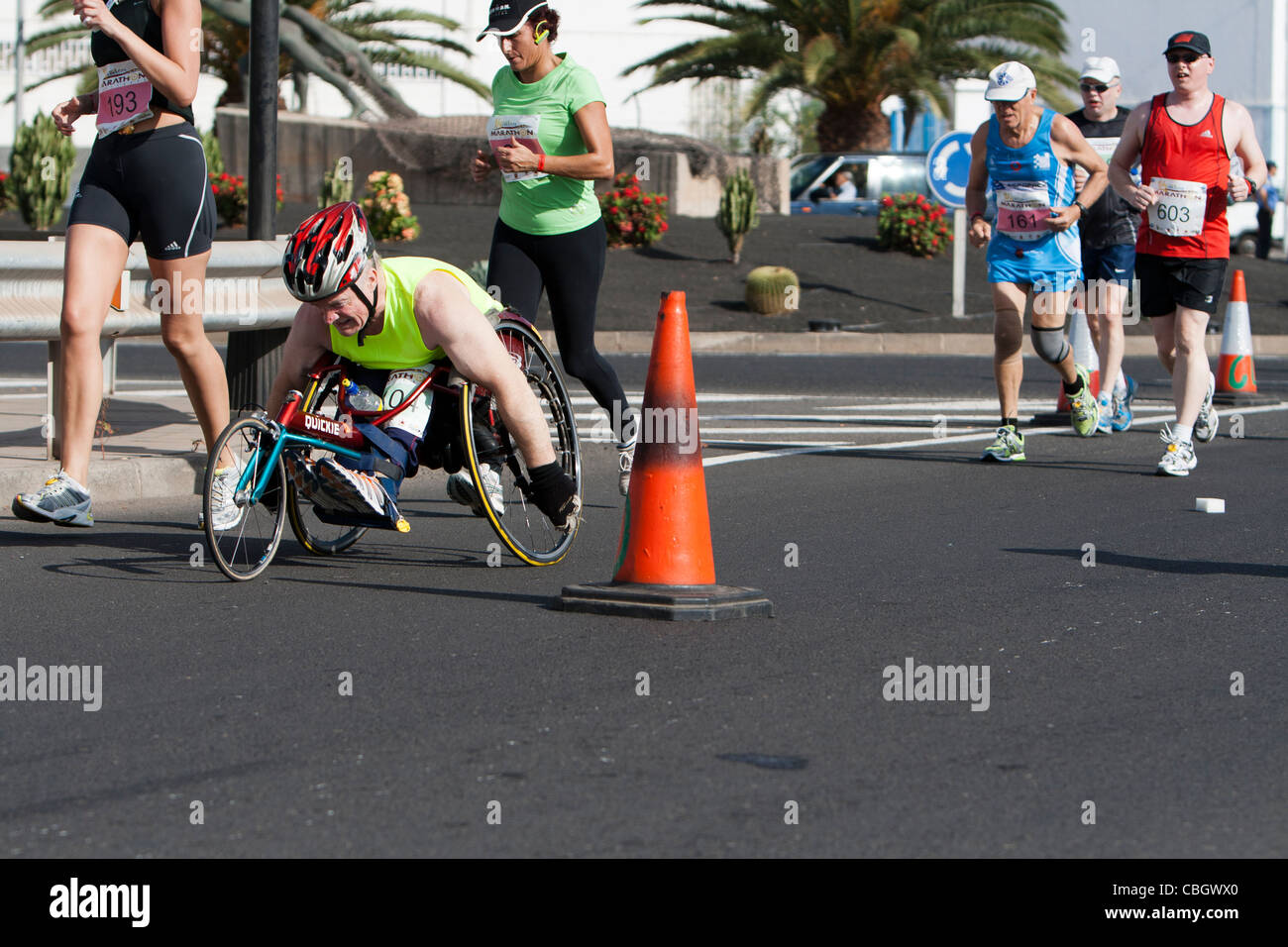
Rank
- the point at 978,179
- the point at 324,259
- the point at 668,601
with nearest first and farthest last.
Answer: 1. the point at 668,601
2. the point at 324,259
3. the point at 978,179

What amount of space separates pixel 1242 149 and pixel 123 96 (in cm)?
538

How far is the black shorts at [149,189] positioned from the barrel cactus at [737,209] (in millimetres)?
17599

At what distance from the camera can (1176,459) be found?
928 centimetres

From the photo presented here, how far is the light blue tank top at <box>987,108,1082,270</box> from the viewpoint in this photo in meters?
9.89

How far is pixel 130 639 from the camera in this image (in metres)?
5.28

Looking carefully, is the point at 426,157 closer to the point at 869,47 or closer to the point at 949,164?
the point at 869,47

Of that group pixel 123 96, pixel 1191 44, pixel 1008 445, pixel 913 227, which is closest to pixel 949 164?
pixel 913 227

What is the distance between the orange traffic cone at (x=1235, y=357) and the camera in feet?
43.2

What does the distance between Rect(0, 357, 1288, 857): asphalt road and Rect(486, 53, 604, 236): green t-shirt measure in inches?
48.2

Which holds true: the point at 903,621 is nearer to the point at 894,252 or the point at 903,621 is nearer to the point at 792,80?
the point at 894,252

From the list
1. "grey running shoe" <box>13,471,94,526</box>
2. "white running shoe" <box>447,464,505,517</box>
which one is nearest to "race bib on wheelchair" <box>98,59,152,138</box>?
"grey running shoe" <box>13,471,94,526</box>

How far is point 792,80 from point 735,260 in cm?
934

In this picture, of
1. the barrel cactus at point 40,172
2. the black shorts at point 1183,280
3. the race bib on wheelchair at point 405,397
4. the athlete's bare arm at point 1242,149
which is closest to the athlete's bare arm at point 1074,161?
the black shorts at point 1183,280
